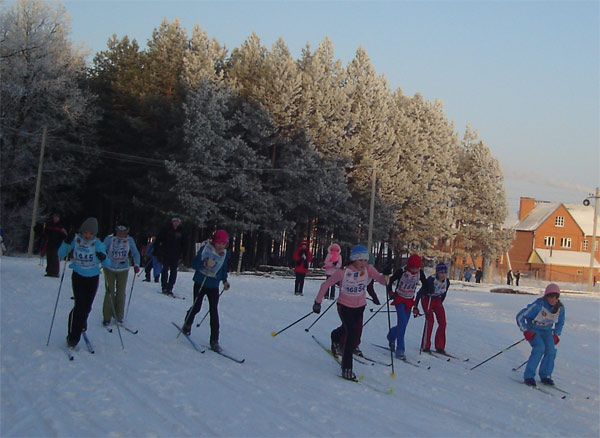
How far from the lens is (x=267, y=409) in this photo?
20.9 ft

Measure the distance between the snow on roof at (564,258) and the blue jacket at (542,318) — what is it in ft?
221

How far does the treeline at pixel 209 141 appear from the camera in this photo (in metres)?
36.8

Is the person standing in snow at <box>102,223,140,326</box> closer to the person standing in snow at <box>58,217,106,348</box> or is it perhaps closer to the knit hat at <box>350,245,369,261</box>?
the person standing in snow at <box>58,217,106,348</box>

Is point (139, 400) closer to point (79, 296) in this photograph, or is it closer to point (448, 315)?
point (79, 296)

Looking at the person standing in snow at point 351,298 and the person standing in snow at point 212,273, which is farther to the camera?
the person standing in snow at point 212,273

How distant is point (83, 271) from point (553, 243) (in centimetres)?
7650

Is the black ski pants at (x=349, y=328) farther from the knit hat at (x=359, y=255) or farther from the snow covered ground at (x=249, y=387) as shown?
the knit hat at (x=359, y=255)

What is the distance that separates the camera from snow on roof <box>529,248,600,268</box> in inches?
2847

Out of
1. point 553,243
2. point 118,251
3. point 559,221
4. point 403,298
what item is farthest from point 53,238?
point 559,221

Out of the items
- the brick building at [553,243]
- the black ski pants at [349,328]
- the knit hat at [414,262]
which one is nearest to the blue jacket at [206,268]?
the black ski pants at [349,328]

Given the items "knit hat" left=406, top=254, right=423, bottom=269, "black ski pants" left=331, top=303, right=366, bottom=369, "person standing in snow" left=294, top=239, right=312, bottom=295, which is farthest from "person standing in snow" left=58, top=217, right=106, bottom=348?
"person standing in snow" left=294, top=239, right=312, bottom=295

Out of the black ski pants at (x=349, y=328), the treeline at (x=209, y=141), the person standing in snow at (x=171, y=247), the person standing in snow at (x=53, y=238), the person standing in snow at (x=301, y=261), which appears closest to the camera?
the black ski pants at (x=349, y=328)

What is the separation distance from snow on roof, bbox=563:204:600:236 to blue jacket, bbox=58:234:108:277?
78575 mm

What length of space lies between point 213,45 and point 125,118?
786cm
